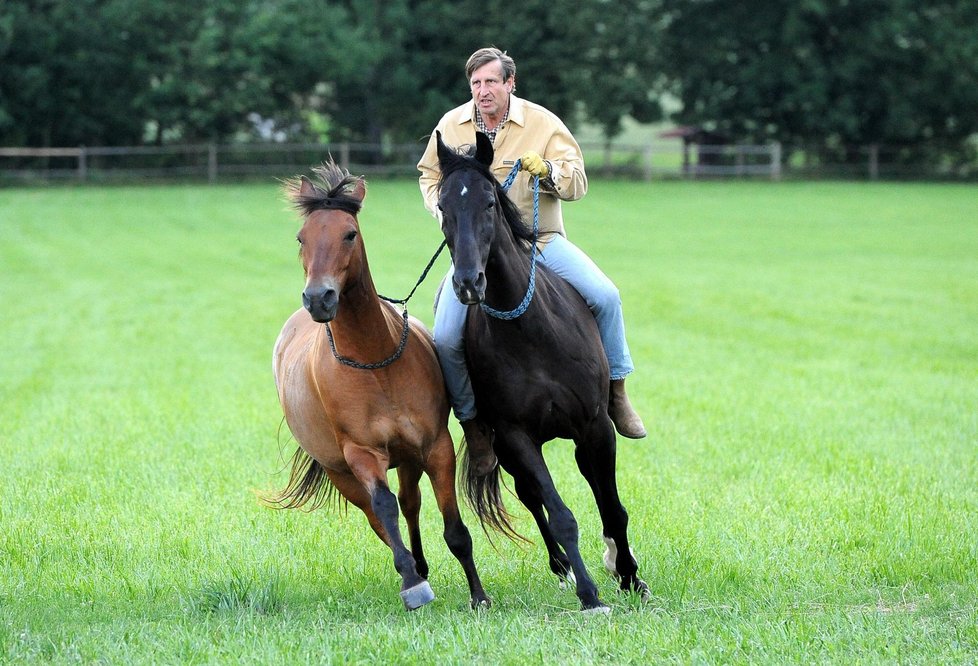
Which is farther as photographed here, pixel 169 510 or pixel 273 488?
pixel 273 488

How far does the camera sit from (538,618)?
5.37 metres

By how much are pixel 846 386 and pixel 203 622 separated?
28.7 ft

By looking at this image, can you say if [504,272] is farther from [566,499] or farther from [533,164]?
[566,499]

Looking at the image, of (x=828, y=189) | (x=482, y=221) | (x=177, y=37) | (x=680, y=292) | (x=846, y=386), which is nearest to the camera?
(x=482, y=221)

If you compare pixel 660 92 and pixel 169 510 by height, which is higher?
pixel 660 92

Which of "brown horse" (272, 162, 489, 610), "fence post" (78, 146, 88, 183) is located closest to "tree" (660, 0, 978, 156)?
"fence post" (78, 146, 88, 183)

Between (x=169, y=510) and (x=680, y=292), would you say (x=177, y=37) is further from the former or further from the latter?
(x=169, y=510)

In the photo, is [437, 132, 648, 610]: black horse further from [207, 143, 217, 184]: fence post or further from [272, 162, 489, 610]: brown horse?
[207, 143, 217, 184]: fence post

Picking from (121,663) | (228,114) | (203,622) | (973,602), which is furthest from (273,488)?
(228,114)

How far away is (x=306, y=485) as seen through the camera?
6867 millimetres

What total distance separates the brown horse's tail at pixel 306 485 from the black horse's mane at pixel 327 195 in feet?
6.41

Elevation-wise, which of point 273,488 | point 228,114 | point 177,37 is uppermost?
point 177,37

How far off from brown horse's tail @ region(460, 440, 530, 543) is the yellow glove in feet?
5.87

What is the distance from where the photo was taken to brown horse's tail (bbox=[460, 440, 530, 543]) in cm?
658
